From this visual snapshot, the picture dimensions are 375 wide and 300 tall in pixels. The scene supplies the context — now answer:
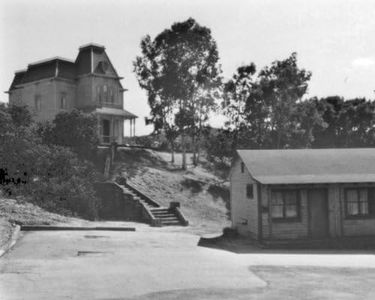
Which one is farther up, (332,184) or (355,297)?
(332,184)

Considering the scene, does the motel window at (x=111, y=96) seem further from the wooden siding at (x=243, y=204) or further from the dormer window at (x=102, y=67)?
the wooden siding at (x=243, y=204)

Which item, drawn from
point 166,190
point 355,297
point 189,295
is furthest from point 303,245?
point 166,190

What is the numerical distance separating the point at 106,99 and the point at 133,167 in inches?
431

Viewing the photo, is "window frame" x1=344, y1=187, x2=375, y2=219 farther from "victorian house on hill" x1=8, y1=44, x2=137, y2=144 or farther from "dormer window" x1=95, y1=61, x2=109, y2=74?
"dormer window" x1=95, y1=61, x2=109, y2=74

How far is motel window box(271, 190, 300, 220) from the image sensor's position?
2011 centimetres

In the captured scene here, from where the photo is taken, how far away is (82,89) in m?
45.6

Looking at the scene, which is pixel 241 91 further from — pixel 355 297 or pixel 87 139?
pixel 355 297

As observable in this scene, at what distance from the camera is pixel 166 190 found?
116ft

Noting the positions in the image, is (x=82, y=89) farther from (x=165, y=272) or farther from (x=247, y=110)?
(x=165, y=272)

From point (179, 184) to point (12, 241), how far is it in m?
21.0

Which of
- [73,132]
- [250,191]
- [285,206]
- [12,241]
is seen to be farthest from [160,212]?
[12,241]

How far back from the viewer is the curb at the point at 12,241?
14.8 meters

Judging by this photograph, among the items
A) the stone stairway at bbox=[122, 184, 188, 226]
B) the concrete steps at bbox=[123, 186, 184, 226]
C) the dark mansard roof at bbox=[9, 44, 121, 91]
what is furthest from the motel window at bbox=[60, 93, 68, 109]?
the concrete steps at bbox=[123, 186, 184, 226]

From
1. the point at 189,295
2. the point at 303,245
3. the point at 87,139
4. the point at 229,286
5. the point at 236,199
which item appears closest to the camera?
the point at 189,295
